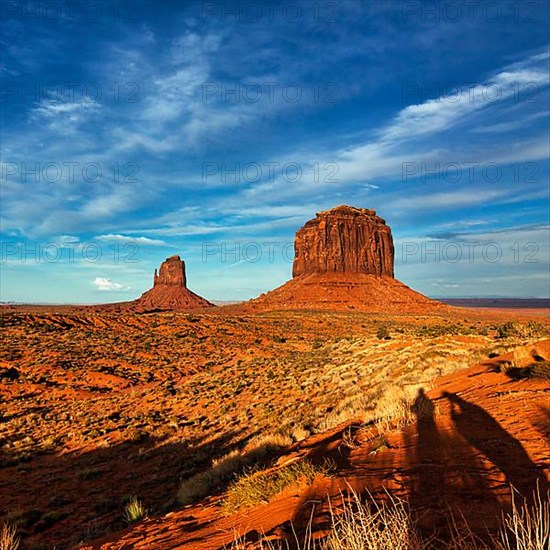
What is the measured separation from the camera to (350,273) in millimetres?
106875

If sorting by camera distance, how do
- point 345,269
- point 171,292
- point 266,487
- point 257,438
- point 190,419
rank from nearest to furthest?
point 266,487, point 257,438, point 190,419, point 345,269, point 171,292

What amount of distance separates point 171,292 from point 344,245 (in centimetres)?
6107

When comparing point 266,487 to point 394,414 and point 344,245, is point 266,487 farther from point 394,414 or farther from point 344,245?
point 344,245

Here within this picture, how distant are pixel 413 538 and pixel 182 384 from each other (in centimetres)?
2165

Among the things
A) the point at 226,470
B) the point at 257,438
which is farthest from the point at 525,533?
the point at 257,438

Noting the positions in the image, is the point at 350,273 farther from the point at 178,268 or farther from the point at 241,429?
the point at 241,429

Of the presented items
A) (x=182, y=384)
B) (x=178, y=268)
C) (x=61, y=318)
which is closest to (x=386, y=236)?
(x=178, y=268)

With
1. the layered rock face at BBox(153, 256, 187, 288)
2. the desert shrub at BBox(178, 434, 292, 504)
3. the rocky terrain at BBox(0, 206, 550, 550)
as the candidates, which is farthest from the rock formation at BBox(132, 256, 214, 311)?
the desert shrub at BBox(178, 434, 292, 504)

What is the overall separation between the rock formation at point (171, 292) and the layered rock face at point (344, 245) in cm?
3610

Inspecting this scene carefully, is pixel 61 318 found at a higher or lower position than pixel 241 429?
higher

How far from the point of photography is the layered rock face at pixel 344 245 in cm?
10819

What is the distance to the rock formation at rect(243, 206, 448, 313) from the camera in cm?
8812

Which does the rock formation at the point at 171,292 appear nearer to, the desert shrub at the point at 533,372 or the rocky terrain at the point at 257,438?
the rocky terrain at the point at 257,438

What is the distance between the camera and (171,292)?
13175 cm
